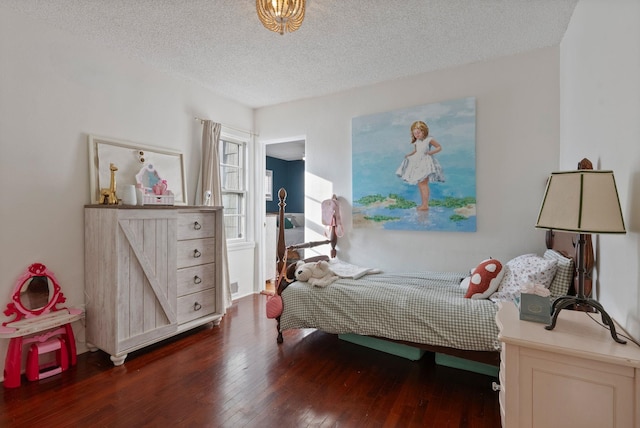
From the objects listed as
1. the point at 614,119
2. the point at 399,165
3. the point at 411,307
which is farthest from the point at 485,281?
the point at 399,165

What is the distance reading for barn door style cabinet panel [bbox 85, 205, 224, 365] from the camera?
2381 millimetres

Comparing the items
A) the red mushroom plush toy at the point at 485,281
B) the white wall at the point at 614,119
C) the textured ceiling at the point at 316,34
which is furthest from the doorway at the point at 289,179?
the white wall at the point at 614,119

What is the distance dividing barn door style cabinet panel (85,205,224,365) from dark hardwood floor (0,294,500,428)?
0.69 feet

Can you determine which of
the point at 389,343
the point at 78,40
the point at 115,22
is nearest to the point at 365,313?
the point at 389,343

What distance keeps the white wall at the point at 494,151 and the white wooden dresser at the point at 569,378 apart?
5.65 ft

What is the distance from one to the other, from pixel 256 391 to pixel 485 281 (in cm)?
176

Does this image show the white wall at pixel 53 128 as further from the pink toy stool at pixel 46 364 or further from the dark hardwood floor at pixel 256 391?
the dark hardwood floor at pixel 256 391

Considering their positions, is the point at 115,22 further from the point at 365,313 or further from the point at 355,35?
the point at 365,313

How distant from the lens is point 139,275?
2.50 m

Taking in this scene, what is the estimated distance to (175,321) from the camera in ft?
9.04

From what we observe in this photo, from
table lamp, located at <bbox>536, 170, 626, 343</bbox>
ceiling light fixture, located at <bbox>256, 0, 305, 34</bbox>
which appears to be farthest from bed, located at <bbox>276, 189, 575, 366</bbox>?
ceiling light fixture, located at <bbox>256, 0, 305, 34</bbox>

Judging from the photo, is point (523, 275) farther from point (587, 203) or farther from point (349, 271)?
point (349, 271)

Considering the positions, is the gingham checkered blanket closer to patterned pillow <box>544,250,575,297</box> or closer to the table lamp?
patterned pillow <box>544,250,575,297</box>

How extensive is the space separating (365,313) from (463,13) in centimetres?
232
